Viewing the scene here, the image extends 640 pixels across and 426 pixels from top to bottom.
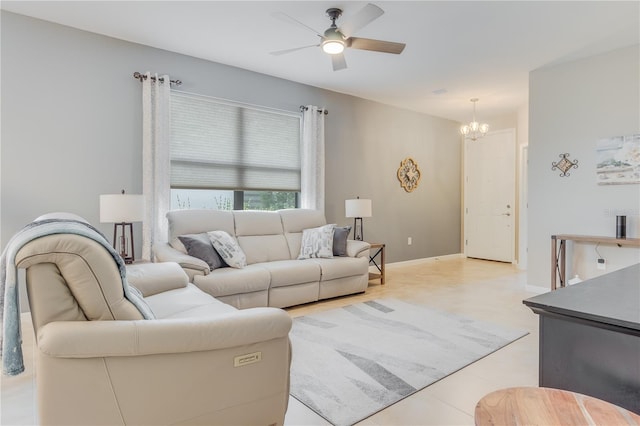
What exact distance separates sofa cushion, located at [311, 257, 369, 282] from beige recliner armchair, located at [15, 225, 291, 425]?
2372mm

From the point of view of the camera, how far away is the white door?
6.52 metres

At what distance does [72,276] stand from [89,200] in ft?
8.80

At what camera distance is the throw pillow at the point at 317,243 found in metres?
4.21

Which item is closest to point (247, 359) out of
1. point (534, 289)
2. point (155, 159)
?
point (155, 159)

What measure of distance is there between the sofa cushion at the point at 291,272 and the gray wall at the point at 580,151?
2.83 m

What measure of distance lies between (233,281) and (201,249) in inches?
19.0

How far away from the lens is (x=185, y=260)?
3129 millimetres

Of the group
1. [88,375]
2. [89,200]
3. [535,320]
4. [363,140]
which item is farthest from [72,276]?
A: [363,140]

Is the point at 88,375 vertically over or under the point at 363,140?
under

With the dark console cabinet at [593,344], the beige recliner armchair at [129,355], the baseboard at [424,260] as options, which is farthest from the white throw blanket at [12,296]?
the baseboard at [424,260]

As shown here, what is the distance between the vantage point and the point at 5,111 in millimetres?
3078

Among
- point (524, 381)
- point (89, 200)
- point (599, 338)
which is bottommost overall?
point (524, 381)

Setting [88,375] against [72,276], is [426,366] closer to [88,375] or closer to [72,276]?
[88,375]

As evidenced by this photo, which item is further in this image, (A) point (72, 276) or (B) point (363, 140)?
(B) point (363, 140)
